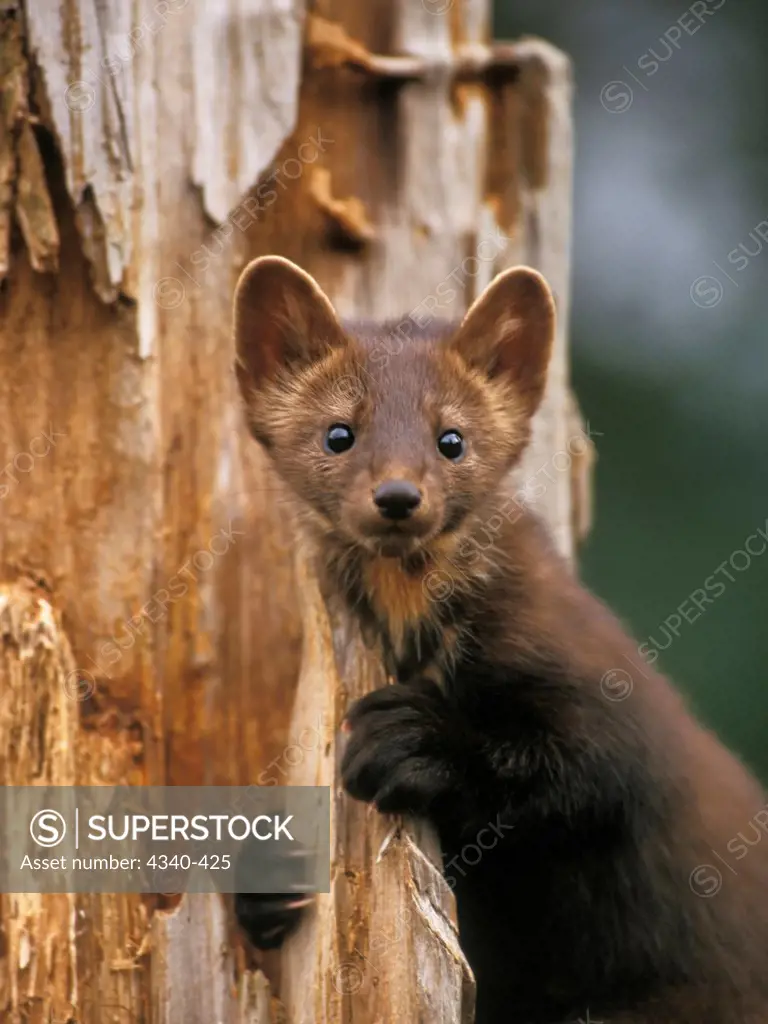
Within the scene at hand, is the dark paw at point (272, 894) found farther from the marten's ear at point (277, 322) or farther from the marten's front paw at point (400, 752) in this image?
the marten's ear at point (277, 322)

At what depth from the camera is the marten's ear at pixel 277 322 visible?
→ 13.3ft

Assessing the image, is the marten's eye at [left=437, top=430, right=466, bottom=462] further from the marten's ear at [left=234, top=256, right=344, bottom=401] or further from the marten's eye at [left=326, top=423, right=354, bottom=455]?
the marten's ear at [left=234, top=256, right=344, bottom=401]

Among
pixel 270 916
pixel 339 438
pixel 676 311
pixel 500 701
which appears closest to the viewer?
pixel 500 701

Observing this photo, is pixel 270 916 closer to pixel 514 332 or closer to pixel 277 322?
pixel 277 322

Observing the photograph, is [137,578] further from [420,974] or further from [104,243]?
[420,974]

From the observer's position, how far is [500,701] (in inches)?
152

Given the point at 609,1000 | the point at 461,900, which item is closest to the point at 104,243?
the point at 461,900

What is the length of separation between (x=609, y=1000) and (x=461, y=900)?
0.49 metres

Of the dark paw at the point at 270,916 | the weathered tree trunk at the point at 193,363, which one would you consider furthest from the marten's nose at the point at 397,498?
the dark paw at the point at 270,916

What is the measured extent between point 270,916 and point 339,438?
54.9 inches

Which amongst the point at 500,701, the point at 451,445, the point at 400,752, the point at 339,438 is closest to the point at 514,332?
the point at 451,445

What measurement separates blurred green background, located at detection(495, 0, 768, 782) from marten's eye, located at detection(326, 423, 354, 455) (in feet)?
10.5

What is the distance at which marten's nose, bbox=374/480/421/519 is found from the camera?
143 inches

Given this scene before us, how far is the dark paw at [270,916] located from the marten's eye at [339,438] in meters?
1.28
